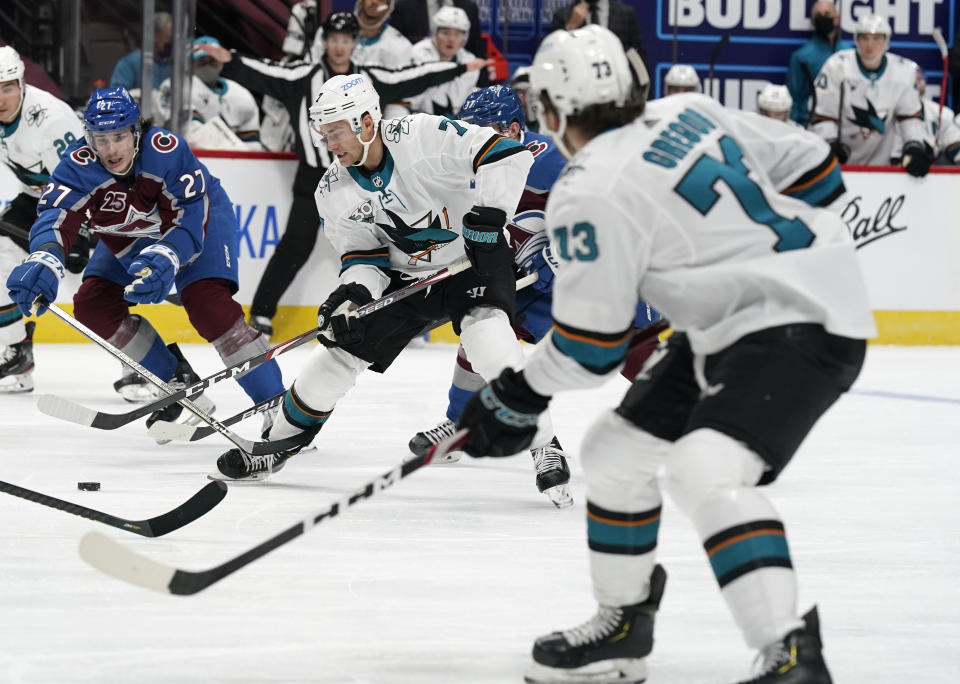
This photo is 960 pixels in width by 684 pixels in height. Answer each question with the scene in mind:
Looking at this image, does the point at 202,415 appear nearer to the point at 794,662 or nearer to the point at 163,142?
the point at 163,142

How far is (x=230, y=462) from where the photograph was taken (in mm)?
3332

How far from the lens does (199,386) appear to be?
3586mm

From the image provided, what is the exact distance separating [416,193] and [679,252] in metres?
1.63

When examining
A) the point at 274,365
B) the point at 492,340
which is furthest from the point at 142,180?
the point at 492,340

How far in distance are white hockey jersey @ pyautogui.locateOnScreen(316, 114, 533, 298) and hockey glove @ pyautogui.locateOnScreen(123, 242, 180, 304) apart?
509mm

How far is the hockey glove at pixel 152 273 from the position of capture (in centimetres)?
356

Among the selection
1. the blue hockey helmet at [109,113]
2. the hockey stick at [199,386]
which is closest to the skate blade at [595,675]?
the hockey stick at [199,386]

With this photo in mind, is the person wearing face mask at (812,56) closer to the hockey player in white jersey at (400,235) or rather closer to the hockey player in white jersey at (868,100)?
the hockey player in white jersey at (868,100)

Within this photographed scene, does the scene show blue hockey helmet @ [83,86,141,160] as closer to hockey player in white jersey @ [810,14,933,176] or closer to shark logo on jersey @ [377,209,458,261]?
shark logo on jersey @ [377,209,458,261]

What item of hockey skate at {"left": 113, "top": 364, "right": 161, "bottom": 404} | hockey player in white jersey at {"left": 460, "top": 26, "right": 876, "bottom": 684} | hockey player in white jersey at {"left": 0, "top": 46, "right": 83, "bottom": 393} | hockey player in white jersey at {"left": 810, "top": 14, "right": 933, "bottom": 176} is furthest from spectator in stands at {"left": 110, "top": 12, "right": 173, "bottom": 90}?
hockey player in white jersey at {"left": 460, "top": 26, "right": 876, "bottom": 684}

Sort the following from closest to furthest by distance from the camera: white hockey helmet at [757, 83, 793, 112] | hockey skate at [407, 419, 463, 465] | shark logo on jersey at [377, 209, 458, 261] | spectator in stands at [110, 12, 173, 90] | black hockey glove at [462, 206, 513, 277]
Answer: black hockey glove at [462, 206, 513, 277] < shark logo on jersey at [377, 209, 458, 261] < hockey skate at [407, 419, 463, 465] < spectator in stands at [110, 12, 173, 90] < white hockey helmet at [757, 83, 793, 112]

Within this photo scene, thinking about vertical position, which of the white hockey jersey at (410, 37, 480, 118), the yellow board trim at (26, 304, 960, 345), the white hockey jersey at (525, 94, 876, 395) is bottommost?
the yellow board trim at (26, 304, 960, 345)

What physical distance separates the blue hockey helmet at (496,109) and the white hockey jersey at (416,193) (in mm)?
487

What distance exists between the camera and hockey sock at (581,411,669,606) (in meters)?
1.82
